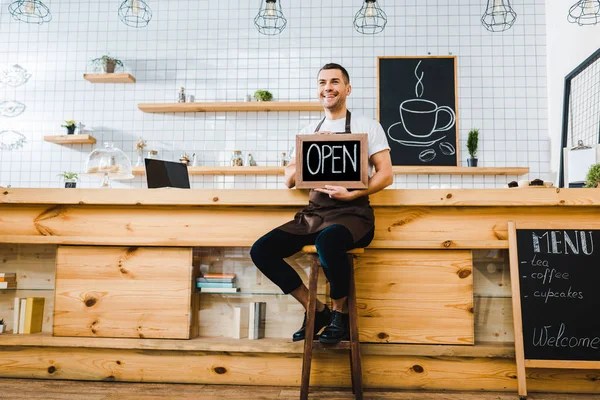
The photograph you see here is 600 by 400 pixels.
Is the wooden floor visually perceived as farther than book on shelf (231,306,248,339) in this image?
No

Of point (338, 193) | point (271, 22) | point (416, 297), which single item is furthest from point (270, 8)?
point (416, 297)

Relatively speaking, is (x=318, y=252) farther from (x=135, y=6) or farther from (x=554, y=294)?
(x=135, y=6)

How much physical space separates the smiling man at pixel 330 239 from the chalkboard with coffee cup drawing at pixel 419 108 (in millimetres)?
2198

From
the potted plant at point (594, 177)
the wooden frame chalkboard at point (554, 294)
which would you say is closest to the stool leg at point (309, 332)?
the wooden frame chalkboard at point (554, 294)

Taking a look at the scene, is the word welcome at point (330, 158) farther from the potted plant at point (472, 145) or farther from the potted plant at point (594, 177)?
the potted plant at point (472, 145)

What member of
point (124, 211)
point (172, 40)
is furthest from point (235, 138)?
point (124, 211)

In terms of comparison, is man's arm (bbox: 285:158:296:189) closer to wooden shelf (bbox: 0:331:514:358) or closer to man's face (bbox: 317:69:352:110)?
man's face (bbox: 317:69:352:110)

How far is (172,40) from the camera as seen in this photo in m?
4.65

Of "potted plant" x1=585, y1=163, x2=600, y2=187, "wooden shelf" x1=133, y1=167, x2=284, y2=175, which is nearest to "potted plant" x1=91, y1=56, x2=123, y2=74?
"wooden shelf" x1=133, y1=167, x2=284, y2=175

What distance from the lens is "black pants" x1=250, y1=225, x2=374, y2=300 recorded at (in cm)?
194

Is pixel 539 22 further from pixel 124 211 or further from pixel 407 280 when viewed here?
pixel 124 211

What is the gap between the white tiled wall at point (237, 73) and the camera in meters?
4.37

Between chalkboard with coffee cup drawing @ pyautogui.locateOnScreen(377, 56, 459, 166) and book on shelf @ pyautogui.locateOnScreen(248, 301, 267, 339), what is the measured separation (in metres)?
2.39

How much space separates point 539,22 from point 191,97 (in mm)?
3140
